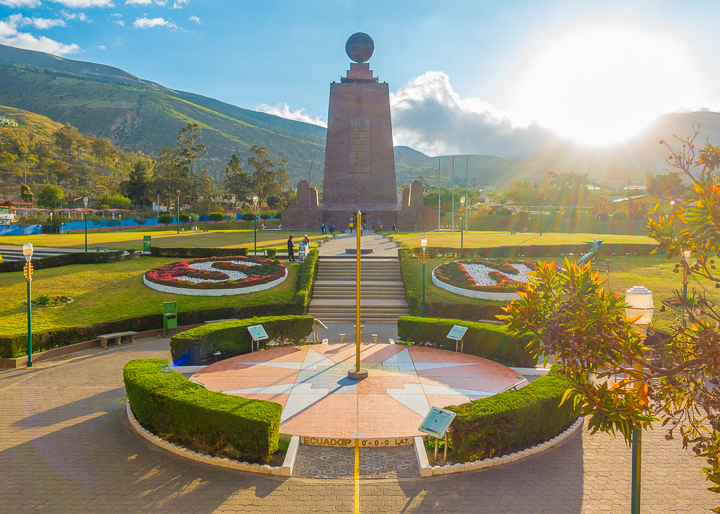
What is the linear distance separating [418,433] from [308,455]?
212cm

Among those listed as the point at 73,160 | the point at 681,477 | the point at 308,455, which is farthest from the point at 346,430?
the point at 73,160

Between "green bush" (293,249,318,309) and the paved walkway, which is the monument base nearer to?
"green bush" (293,249,318,309)

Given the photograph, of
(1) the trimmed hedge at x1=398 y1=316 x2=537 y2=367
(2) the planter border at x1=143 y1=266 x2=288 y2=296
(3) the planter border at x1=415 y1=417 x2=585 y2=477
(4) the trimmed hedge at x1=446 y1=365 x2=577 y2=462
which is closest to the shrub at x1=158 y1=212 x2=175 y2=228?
(2) the planter border at x1=143 y1=266 x2=288 y2=296

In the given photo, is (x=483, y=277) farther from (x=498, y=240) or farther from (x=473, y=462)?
(x=473, y=462)

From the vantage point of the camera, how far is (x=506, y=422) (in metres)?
8.23

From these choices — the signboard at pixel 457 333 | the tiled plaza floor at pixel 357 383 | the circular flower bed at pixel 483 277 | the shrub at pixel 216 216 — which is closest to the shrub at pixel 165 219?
the shrub at pixel 216 216

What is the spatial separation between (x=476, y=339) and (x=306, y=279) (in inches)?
404

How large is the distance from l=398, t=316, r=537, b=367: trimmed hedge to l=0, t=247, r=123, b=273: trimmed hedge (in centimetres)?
1838

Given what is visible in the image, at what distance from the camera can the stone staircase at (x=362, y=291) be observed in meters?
20.6

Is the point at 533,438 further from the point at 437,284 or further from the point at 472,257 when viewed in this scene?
the point at 472,257

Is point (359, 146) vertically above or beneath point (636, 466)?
above

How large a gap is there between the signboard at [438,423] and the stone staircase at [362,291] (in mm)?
12000

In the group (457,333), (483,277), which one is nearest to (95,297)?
(457,333)

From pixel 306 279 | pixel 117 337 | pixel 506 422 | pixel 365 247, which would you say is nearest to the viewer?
pixel 506 422
